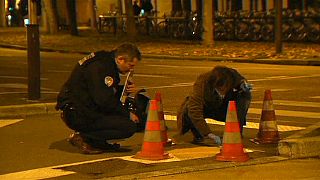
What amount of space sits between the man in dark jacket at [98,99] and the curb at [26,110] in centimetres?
349

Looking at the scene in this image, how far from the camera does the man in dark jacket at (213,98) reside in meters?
9.30

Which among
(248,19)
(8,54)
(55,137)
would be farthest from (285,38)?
(55,137)

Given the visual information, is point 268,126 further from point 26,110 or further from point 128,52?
point 26,110

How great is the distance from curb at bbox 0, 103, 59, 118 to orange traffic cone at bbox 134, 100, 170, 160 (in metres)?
4.17

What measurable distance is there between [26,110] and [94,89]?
398 cm

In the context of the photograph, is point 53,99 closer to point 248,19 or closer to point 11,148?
point 11,148

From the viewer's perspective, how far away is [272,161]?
8.75 metres

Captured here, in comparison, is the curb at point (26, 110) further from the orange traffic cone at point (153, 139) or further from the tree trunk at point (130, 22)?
the tree trunk at point (130, 22)

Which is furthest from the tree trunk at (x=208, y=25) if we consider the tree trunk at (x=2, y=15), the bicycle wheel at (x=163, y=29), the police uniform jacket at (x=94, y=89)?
the tree trunk at (x=2, y=15)

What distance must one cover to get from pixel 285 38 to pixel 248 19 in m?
2.24

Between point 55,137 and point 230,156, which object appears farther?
point 55,137

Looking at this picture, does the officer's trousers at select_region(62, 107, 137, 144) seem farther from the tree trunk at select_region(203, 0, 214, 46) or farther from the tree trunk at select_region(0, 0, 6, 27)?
the tree trunk at select_region(0, 0, 6, 27)

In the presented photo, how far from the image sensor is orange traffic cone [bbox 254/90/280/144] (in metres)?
9.91

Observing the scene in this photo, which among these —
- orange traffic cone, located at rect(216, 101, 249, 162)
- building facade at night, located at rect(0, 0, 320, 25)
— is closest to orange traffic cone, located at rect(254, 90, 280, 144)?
orange traffic cone, located at rect(216, 101, 249, 162)
